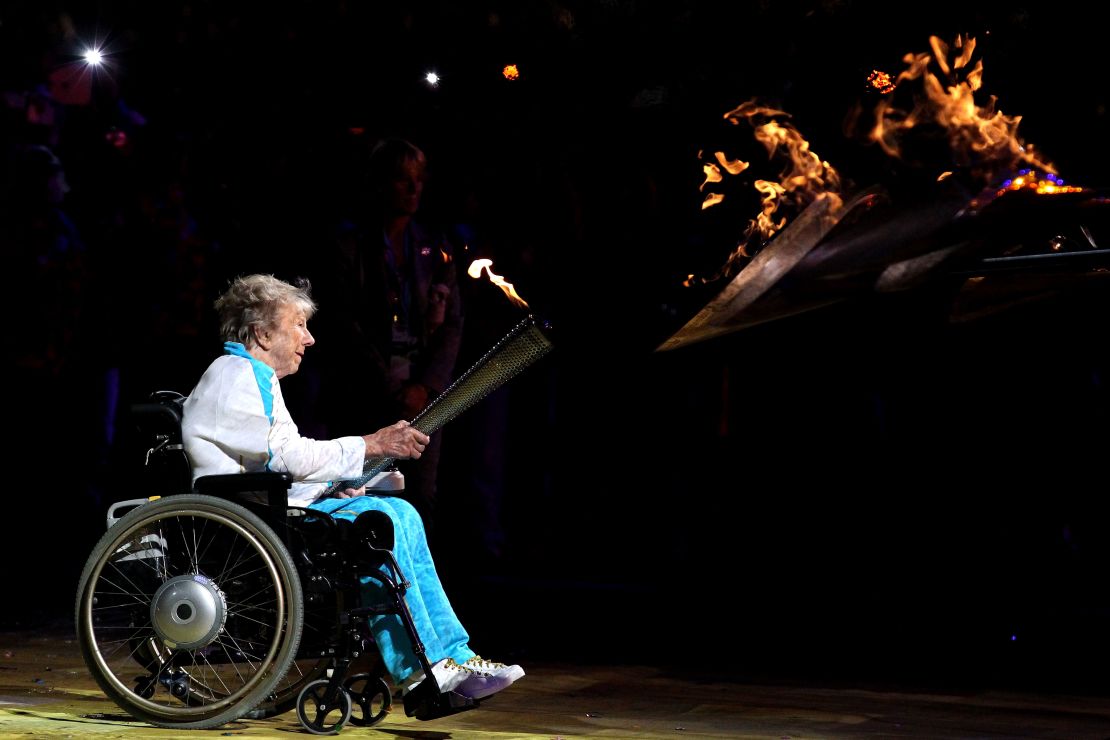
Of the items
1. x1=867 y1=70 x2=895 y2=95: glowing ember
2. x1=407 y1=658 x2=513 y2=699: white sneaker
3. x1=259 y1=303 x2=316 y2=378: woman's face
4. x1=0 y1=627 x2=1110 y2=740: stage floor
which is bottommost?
x1=0 y1=627 x2=1110 y2=740: stage floor

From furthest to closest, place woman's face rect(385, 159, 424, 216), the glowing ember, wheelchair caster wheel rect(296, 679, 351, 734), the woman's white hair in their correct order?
woman's face rect(385, 159, 424, 216) → the glowing ember → the woman's white hair → wheelchair caster wheel rect(296, 679, 351, 734)

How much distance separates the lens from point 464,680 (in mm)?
3959

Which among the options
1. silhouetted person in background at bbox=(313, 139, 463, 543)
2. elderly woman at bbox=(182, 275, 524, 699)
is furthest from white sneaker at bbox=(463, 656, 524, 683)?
silhouetted person in background at bbox=(313, 139, 463, 543)

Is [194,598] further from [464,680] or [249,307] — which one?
[249,307]

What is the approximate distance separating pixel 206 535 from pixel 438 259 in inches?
107

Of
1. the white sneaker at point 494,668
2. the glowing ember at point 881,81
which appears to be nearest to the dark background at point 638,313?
the glowing ember at point 881,81

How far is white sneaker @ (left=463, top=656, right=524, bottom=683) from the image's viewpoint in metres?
4.02

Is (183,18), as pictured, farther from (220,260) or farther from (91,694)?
(91,694)

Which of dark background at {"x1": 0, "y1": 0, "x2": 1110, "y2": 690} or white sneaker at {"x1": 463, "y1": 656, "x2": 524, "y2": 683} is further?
dark background at {"x1": 0, "y1": 0, "x2": 1110, "y2": 690}

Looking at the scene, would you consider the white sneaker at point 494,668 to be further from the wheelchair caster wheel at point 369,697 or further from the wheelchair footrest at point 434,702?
the wheelchair caster wheel at point 369,697

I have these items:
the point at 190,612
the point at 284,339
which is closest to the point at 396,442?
the point at 284,339

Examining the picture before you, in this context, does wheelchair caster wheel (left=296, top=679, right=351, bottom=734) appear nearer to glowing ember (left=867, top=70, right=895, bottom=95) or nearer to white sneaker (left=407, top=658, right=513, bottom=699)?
white sneaker (left=407, top=658, right=513, bottom=699)

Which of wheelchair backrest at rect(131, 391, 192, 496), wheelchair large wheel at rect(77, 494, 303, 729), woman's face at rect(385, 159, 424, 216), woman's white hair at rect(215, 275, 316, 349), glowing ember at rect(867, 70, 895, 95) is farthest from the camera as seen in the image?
woman's face at rect(385, 159, 424, 216)

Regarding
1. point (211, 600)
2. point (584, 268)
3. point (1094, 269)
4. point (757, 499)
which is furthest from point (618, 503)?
point (1094, 269)
